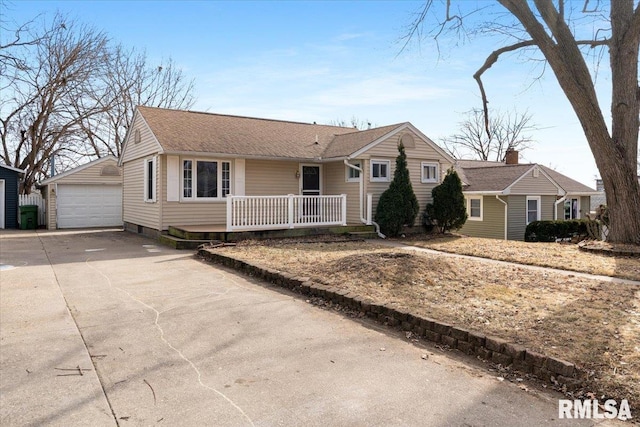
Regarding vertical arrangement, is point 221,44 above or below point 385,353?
above

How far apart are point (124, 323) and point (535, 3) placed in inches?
481

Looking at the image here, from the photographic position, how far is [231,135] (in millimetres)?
15523

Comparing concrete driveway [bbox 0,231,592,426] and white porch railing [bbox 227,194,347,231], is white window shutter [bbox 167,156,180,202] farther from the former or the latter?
concrete driveway [bbox 0,231,592,426]

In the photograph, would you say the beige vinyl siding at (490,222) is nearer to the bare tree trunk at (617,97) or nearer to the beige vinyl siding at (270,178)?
the bare tree trunk at (617,97)

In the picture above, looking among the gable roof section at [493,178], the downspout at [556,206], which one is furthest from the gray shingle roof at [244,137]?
the downspout at [556,206]

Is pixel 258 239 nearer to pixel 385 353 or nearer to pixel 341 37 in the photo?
pixel 341 37

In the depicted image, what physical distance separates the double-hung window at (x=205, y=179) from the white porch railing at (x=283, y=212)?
7.14ft

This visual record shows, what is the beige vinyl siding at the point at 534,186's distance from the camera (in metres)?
21.2

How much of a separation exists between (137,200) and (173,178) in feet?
12.4

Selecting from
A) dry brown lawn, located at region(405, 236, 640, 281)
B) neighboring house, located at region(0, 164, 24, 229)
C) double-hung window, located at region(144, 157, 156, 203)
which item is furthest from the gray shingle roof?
neighboring house, located at region(0, 164, 24, 229)

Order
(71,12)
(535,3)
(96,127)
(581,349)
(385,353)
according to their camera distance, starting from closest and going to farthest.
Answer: (581,349) < (385,353) < (535,3) < (71,12) < (96,127)

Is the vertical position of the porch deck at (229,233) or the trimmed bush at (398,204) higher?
the trimmed bush at (398,204)

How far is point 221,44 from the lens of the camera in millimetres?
14117

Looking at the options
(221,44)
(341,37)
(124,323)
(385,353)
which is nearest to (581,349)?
(385,353)
